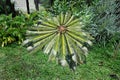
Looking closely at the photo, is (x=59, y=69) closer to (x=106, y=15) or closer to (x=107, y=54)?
(x=107, y=54)

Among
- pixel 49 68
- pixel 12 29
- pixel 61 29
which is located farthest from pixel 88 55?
pixel 61 29

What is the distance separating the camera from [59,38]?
7.20 ft

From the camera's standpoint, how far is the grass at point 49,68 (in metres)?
5.18

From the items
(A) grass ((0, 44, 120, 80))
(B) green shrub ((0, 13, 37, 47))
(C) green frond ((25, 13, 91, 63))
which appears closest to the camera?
(C) green frond ((25, 13, 91, 63))

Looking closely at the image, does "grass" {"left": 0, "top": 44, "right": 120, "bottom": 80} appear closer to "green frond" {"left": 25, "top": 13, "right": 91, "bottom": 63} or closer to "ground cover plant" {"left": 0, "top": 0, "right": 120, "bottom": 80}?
"ground cover plant" {"left": 0, "top": 0, "right": 120, "bottom": 80}

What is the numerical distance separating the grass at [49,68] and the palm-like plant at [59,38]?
279cm

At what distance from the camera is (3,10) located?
27.8 feet

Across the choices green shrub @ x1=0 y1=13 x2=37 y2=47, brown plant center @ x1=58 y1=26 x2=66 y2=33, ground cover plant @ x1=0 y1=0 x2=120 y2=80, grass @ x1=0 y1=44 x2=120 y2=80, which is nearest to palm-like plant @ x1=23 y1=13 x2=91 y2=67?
brown plant center @ x1=58 y1=26 x2=66 y2=33

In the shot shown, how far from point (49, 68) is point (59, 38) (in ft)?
11.2

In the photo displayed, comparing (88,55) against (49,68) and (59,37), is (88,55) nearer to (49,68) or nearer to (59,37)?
(49,68)

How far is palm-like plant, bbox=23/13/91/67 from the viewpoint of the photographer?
7.26 feet

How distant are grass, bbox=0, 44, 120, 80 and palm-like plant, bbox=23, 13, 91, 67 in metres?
2.79

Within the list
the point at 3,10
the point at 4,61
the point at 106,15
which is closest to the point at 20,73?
the point at 4,61

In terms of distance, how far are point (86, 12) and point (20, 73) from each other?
2765 mm
